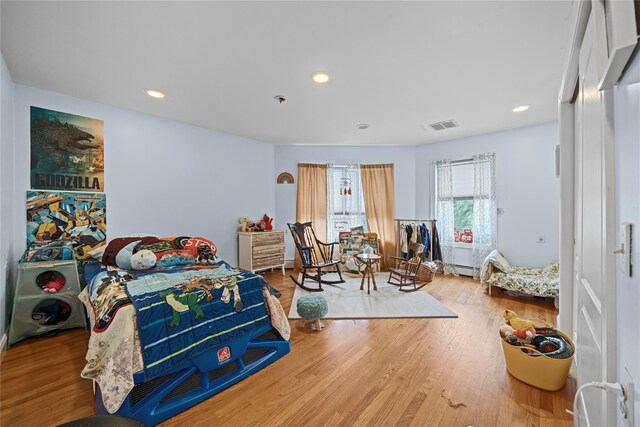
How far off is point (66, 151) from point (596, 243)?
4439 mm

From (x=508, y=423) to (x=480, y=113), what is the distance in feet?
11.3

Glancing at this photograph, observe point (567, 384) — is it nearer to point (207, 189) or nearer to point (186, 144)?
point (207, 189)

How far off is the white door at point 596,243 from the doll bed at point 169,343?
1.87 metres

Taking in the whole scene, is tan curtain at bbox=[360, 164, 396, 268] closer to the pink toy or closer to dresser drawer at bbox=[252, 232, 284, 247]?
dresser drawer at bbox=[252, 232, 284, 247]

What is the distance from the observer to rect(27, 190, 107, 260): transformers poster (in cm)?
276

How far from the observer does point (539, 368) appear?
1.76 meters

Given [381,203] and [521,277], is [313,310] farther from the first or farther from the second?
[381,203]

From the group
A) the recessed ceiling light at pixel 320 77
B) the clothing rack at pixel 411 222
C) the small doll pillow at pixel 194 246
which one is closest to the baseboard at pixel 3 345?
the small doll pillow at pixel 194 246

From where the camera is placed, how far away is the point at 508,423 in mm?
1498

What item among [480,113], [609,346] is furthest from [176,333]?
[480,113]

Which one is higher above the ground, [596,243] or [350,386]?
[596,243]

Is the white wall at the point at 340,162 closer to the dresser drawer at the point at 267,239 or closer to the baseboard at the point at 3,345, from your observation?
the dresser drawer at the point at 267,239

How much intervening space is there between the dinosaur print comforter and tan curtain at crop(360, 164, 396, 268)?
3.56 m

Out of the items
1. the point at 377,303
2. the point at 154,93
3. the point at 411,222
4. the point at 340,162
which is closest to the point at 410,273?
the point at 377,303
